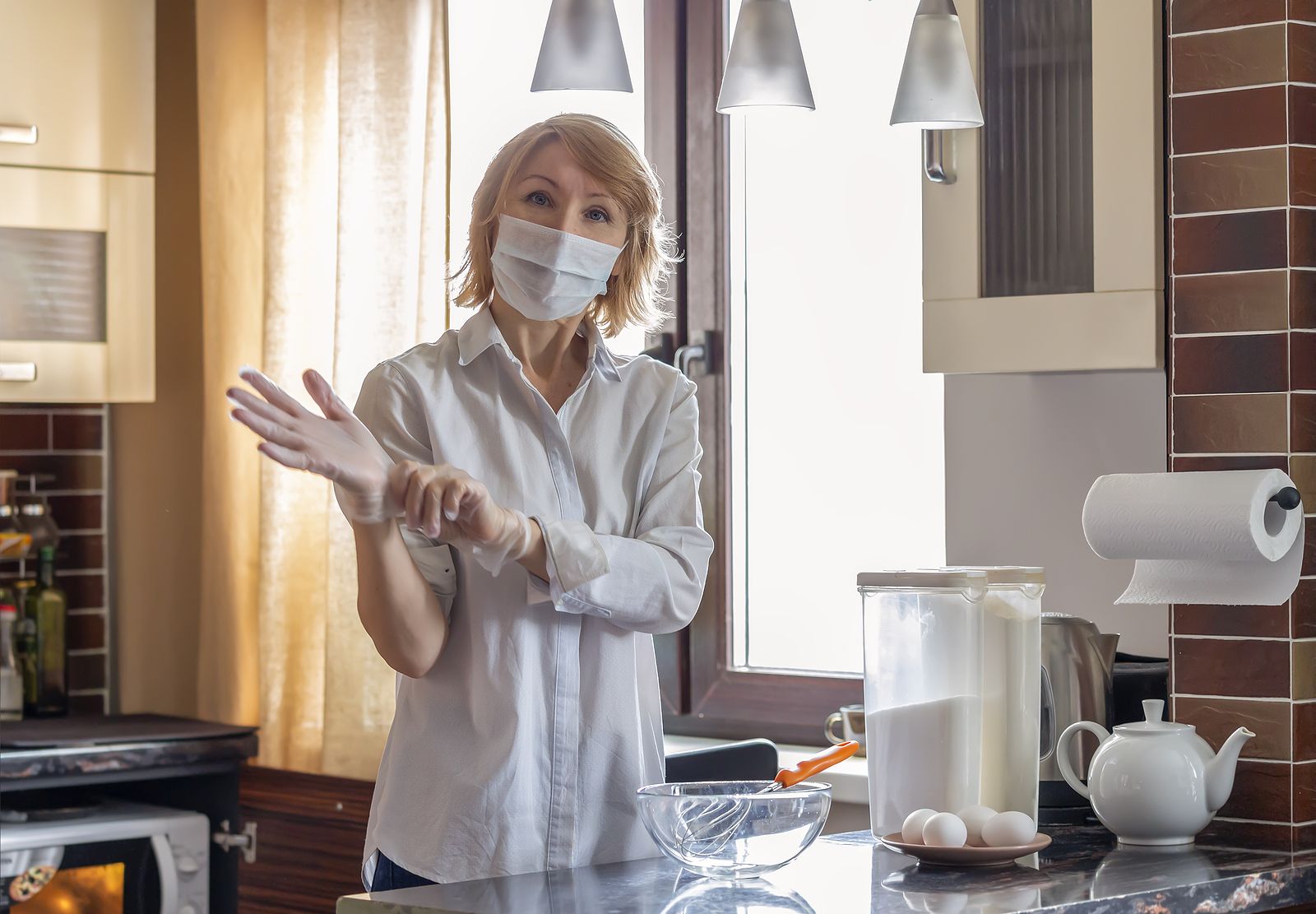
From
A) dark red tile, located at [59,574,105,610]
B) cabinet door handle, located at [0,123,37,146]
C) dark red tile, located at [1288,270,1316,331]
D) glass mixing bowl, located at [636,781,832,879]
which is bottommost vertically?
glass mixing bowl, located at [636,781,832,879]

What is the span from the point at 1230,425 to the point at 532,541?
0.78 meters

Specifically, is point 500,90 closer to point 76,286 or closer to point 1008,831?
point 76,286

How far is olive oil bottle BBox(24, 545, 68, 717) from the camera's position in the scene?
3197 millimetres

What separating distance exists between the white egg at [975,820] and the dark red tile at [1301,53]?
0.85 meters

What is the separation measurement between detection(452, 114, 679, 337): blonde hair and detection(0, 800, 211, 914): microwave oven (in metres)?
1.47

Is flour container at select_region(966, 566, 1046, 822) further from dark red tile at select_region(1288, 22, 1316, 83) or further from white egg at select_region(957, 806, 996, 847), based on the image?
dark red tile at select_region(1288, 22, 1316, 83)

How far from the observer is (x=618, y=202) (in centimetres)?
179

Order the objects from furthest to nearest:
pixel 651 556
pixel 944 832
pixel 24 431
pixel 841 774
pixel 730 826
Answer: pixel 24 431
pixel 841 774
pixel 651 556
pixel 944 832
pixel 730 826

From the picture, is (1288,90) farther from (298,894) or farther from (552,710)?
(298,894)

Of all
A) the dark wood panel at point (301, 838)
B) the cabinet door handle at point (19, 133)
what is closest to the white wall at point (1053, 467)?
the dark wood panel at point (301, 838)

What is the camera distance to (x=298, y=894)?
2961 millimetres

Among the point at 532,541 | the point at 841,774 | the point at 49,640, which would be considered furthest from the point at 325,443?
the point at 49,640

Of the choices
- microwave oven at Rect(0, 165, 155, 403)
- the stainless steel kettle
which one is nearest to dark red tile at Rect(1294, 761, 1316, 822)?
the stainless steel kettle

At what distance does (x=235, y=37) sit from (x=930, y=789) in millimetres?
2131
